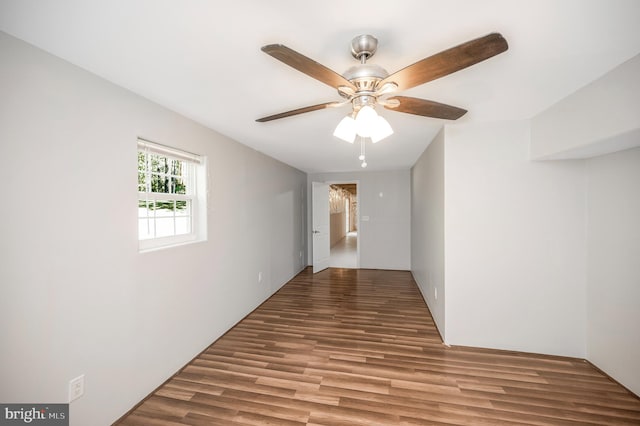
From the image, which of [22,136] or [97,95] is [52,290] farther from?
[97,95]

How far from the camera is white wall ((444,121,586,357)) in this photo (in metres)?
2.40


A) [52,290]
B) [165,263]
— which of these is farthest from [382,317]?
[52,290]

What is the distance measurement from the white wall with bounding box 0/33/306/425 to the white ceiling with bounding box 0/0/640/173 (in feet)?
0.72

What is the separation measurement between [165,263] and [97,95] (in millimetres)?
1262

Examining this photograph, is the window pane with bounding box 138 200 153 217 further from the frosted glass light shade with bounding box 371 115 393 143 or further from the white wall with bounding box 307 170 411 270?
the white wall with bounding box 307 170 411 270

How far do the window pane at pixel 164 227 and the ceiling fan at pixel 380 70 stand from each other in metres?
1.62

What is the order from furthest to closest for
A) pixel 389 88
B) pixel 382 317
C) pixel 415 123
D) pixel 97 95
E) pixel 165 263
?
pixel 382 317
pixel 415 123
pixel 165 263
pixel 97 95
pixel 389 88

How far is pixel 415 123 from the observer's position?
251 centimetres

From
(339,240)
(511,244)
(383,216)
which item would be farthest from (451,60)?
(339,240)

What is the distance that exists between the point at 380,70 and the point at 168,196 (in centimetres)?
202

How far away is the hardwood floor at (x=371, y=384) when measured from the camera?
69.2 inches

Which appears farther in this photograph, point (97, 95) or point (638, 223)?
point (638, 223)

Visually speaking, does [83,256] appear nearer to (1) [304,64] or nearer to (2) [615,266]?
(1) [304,64]

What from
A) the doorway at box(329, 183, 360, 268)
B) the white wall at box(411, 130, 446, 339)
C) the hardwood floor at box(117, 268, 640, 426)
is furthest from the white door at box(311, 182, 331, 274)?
the hardwood floor at box(117, 268, 640, 426)
